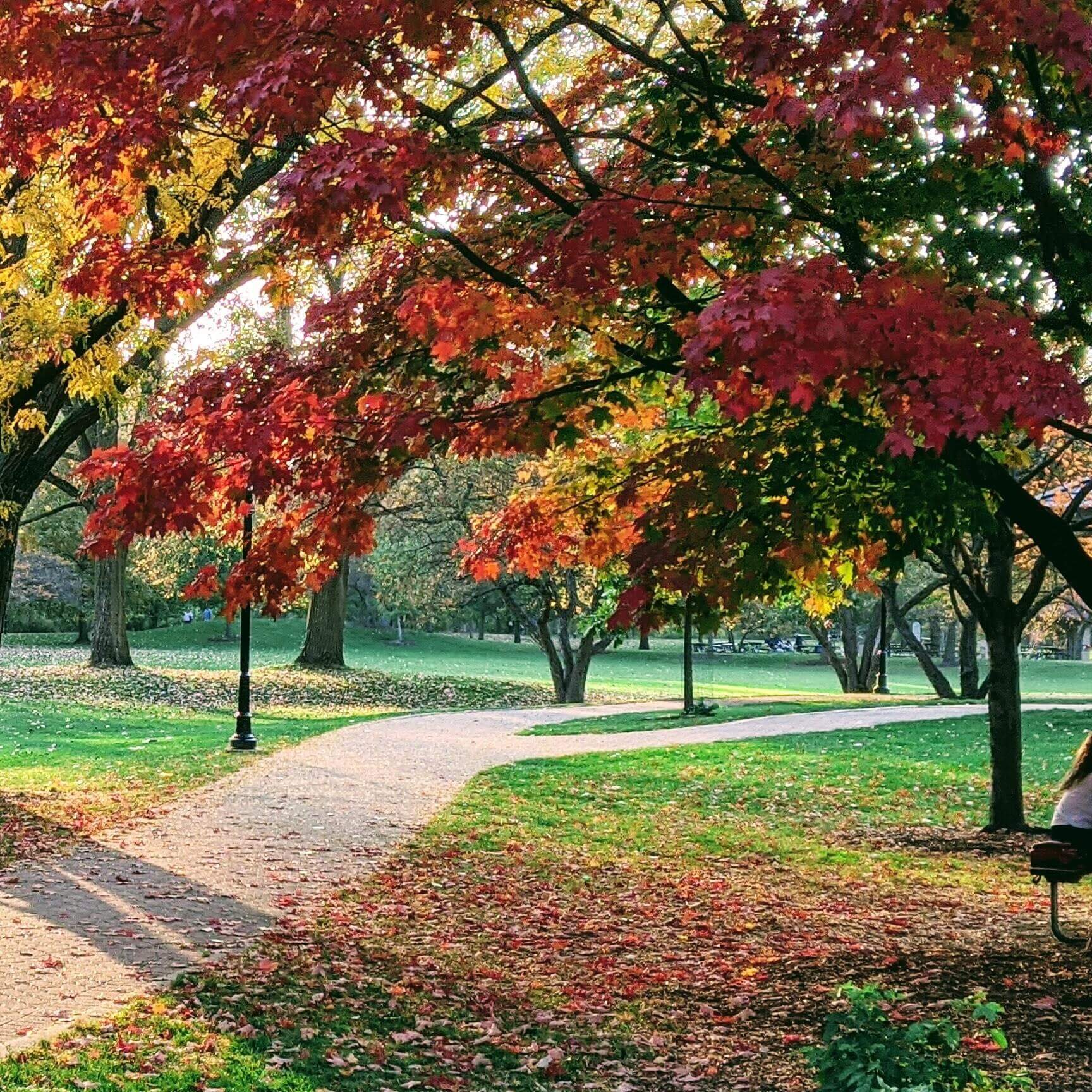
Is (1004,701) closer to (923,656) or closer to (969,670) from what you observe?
(969,670)

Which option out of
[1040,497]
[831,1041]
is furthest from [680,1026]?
[1040,497]

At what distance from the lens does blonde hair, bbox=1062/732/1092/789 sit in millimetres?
7184

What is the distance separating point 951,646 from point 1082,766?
7452 cm

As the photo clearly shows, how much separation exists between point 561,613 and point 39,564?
29646 millimetres

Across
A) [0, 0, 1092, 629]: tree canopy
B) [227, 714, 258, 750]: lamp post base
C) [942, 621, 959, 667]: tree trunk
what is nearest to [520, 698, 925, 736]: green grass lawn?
[227, 714, 258, 750]: lamp post base

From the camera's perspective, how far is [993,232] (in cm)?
673

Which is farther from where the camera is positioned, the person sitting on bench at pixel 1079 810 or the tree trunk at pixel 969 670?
the tree trunk at pixel 969 670

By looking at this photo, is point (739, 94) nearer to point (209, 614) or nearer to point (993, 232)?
point (993, 232)

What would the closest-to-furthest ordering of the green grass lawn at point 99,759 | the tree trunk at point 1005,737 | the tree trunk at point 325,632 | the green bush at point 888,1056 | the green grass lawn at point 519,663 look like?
the green bush at point 888,1056
the green grass lawn at point 99,759
the tree trunk at point 1005,737
the tree trunk at point 325,632
the green grass lawn at point 519,663

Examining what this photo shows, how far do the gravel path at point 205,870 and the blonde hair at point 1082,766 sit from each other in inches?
192

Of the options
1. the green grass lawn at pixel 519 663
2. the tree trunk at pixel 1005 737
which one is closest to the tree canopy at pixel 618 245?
the tree trunk at pixel 1005 737

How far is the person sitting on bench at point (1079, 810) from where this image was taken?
7.20 metres

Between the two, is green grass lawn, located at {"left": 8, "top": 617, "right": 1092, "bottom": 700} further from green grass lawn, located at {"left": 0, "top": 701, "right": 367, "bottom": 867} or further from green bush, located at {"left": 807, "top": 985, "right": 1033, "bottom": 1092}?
green bush, located at {"left": 807, "top": 985, "right": 1033, "bottom": 1092}

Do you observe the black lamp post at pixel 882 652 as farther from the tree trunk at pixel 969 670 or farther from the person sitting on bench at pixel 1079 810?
the person sitting on bench at pixel 1079 810
